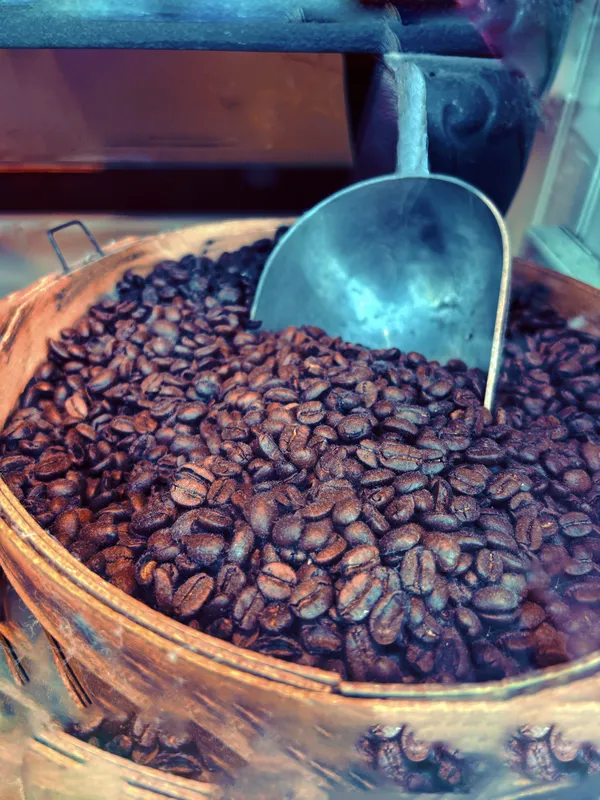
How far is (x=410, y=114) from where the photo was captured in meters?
1.15

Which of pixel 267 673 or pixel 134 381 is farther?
pixel 134 381

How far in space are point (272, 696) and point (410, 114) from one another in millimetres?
1036

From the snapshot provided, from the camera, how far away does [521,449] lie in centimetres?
99

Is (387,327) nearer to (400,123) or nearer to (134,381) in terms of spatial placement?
(400,123)

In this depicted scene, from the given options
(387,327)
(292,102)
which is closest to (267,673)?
(387,327)

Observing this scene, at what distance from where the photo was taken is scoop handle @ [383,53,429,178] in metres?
1.03

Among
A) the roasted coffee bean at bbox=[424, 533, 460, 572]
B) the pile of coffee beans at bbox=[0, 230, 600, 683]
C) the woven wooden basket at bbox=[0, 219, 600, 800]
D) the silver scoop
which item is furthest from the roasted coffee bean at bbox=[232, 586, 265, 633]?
the silver scoop

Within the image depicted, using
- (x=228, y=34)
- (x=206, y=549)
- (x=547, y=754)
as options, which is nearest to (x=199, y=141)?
(x=228, y=34)

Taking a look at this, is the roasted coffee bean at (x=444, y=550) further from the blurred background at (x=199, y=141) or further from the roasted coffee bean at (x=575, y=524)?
the blurred background at (x=199, y=141)

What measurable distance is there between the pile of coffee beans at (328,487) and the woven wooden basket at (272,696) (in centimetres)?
8

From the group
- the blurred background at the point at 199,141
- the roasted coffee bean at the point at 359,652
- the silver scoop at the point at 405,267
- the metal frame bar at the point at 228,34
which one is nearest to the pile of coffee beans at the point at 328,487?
the roasted coffee bean at the point at 359,652

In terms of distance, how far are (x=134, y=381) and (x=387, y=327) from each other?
22.6 inches

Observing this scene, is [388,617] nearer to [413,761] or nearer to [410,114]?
[413,761]

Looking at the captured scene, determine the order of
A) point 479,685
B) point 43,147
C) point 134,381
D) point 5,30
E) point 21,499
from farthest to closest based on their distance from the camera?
point 134,381 → point 43,147 → point 21,499 → point 5,30 → point 479,685
